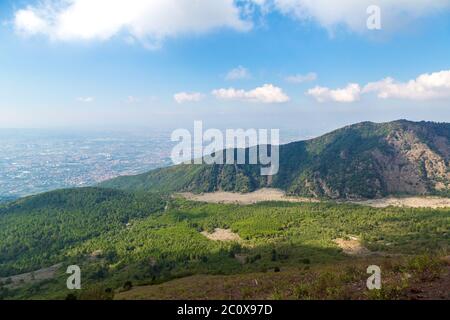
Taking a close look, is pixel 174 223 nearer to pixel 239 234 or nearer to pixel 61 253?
pixel 239 234

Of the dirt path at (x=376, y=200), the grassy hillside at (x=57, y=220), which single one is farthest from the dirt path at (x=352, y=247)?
the grassy hillside at (x=57, y=220)

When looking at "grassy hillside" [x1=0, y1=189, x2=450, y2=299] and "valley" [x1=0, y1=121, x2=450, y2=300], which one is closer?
"valley" [x1=0, y1=121, x2=450, y2=300]

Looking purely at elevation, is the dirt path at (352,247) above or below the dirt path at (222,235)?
above

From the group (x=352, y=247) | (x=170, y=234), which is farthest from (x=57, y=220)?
(x=352, y=247)

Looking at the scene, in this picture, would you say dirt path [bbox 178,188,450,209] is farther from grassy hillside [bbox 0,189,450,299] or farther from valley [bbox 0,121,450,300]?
grassy hillside [bbox 0,189,450,299]

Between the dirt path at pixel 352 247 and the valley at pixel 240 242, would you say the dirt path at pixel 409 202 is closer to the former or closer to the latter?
the valley at pixel 240 242

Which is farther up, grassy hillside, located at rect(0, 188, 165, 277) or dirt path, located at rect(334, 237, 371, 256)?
dirt path, located at rect(334, 237, 371, 256)

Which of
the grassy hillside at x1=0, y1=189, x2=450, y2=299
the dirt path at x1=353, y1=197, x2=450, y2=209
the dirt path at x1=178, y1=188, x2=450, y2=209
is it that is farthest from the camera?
the dirt path at x1=353, y1=197, x2=450, y2=209

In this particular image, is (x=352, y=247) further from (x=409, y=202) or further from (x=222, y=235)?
(x=409, y=202)

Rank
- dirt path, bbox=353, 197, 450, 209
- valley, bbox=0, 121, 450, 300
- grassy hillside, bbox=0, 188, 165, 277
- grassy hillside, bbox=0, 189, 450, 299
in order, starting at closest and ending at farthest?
valley, bbox=0, 121, 450, 300 < grassy hillside, bbox=0, 189, 450, 299 < grassy hillside, bbox=0, 188, 165, 277 < dirt path, bbox=353, 197, 450, 209

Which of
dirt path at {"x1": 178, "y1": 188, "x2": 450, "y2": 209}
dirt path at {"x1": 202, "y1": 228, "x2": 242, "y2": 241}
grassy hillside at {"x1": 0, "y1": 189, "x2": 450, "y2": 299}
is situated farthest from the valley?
dirt path at {"x1": 178, "y1": 188, "x2": 450, "y2": 209}

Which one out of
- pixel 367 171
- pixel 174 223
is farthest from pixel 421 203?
pixel 174 223
